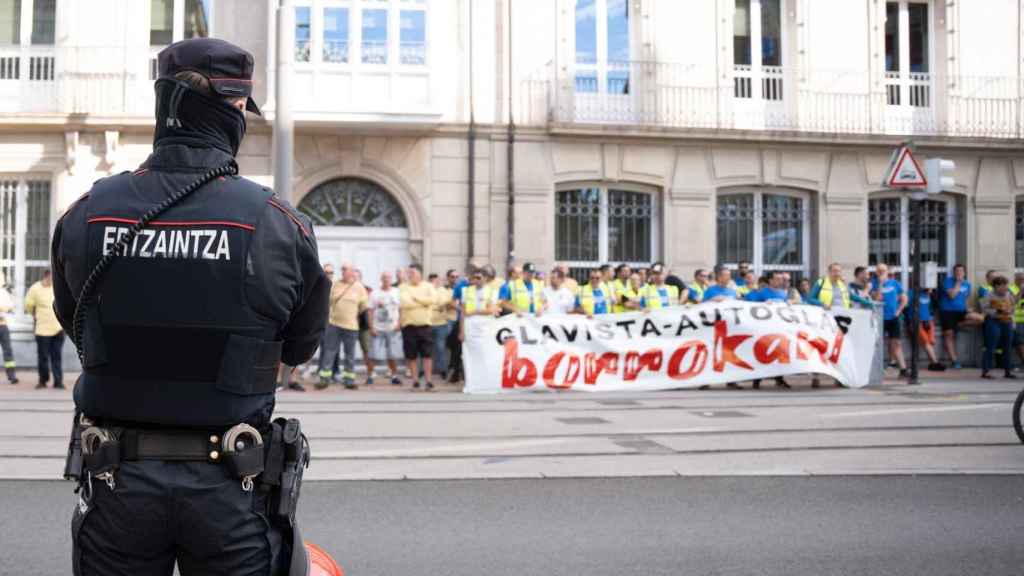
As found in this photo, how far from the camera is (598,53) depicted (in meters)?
21.5

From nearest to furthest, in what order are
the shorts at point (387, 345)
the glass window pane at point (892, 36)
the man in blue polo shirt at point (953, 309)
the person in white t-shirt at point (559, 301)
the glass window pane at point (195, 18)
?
the person in white t-shirt at point (559, 301), the shorts at point (387, 345), the man in blue polo shirt at point (953, 309), the glass window pane at point (195, 18), the glass window pane at point (892, 36)

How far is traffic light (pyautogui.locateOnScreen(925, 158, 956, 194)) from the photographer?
15.9 m

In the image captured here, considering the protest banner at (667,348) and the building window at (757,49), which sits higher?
the building window at (757,49)

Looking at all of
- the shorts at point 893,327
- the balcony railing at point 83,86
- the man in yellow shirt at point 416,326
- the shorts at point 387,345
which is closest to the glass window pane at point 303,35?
the balcony railing at point 83,86

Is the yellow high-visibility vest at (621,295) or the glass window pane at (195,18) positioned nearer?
the yellow high-visibility vest at (621,295)

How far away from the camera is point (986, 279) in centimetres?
2153

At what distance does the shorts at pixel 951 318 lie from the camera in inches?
785

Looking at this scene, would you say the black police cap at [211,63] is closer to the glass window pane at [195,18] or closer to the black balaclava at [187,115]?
the black balaclava at [187,115]

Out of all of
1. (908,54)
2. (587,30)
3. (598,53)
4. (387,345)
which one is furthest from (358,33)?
(908,54)

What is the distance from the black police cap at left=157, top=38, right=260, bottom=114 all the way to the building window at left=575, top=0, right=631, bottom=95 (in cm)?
1896

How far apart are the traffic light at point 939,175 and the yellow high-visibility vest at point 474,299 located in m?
6.81

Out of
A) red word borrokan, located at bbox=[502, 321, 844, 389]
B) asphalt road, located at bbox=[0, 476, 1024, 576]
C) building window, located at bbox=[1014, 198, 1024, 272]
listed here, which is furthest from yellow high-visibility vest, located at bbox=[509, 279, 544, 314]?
building window, located at bbox=[1014, 198, 1024, 272]

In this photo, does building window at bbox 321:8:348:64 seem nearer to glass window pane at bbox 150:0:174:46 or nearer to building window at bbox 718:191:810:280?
glass window pane at bbox 150:0:174:46

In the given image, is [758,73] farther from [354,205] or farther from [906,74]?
[354,205]
